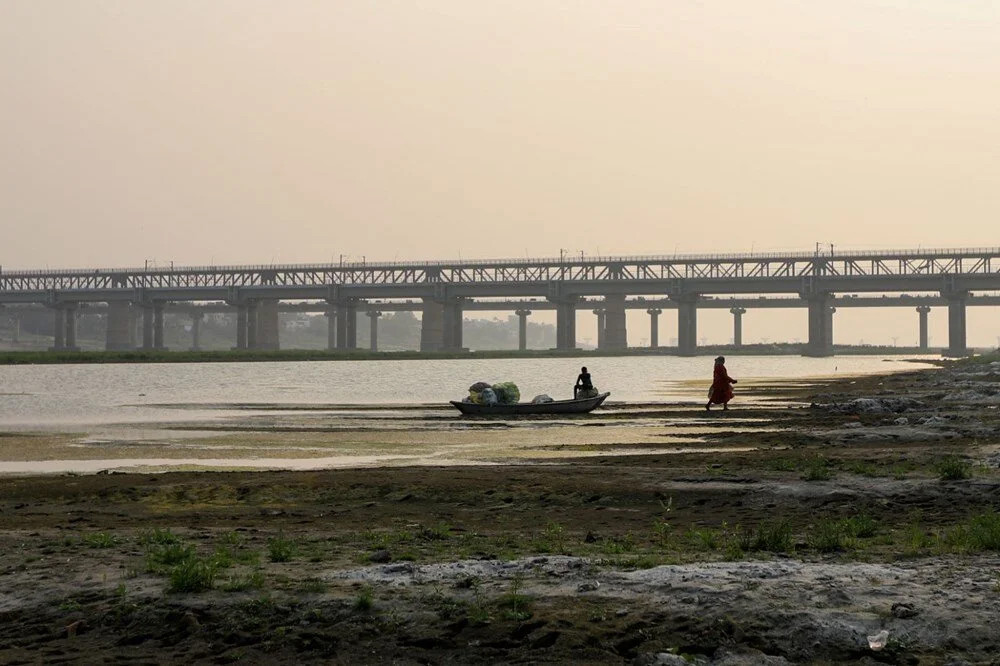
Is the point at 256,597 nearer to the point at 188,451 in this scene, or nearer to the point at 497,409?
the point at 188,451

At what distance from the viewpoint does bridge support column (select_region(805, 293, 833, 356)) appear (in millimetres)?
178125

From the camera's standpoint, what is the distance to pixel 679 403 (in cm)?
4772

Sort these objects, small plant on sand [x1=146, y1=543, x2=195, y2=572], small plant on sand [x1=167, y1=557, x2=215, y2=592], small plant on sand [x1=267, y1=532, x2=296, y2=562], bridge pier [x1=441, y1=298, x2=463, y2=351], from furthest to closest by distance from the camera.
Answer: bridge pier [x1=441, y1=298, x2=463, y2=351]
small plant on sand [x1=267, y1=532, x2=296, y2=562]
small plant on sand [x1=146, y1=543, x2=195, y2=572]
small plant on sand [x1=167, y1=557, x2=215, y2=592]

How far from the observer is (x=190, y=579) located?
1027cm

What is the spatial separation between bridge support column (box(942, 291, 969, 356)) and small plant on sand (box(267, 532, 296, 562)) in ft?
566

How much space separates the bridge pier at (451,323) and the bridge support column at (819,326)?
56.2 m

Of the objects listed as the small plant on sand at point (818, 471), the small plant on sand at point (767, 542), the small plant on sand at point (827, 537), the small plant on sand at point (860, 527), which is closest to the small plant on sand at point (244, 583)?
the small plant on sand at point (767, 542)

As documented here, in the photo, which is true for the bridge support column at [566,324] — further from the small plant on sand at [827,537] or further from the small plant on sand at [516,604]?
the small plant on sand at [516,604]

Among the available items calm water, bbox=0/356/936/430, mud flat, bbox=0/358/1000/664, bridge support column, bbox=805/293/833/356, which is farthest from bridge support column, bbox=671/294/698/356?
mud flat, bbox=0/358/1000/664

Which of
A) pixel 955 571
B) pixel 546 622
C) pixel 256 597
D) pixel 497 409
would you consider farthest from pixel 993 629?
pixel 497 409

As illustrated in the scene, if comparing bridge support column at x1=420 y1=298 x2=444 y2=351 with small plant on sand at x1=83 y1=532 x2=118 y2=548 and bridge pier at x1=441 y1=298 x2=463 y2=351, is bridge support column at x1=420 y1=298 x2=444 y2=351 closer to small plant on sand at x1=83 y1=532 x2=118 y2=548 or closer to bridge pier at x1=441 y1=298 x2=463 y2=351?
bridge pier at x1=441 y1=298 x2=463 y2=351

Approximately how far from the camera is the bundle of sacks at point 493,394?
133 ft

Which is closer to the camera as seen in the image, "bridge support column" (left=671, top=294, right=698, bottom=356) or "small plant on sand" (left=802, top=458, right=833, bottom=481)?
"small plant on sand" (left=802, top=458, right=833, bottom=481)

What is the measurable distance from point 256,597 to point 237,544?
111 inches
